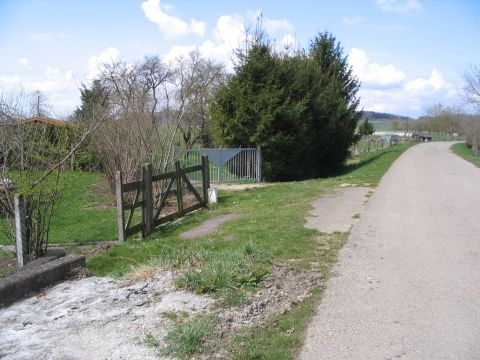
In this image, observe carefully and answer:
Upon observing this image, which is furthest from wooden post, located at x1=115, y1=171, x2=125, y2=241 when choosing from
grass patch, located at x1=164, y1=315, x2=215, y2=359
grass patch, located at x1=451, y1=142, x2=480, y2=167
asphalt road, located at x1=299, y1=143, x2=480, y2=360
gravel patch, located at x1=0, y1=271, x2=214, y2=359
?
grass patch, located at x1=451, y1=142, x2=480, y2=167

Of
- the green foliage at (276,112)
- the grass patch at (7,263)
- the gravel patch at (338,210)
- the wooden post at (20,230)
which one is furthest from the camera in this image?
the green foliage at (276,112)

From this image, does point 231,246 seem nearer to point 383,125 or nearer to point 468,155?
point 468,155

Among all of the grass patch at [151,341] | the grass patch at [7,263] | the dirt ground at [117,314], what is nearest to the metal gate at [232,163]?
the grass patch at [7,263]

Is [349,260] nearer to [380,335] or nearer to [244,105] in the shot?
[380,335]

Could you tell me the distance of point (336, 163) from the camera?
2861 centimetres

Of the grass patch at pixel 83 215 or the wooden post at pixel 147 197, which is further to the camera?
the wooden post at pixel 147 197

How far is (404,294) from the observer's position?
543 centimetres

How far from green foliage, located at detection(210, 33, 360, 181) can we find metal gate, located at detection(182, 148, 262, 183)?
1.57 feet

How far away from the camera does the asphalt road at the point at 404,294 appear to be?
4070 millimetres

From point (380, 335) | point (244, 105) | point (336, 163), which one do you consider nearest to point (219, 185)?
point (244, 105)

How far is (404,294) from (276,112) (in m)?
16.4

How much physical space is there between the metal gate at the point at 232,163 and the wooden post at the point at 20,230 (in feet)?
46.4

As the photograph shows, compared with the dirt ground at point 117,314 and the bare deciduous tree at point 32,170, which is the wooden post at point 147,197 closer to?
the bare deciduous tree at point 32,170

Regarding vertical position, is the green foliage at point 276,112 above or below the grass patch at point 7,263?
above
